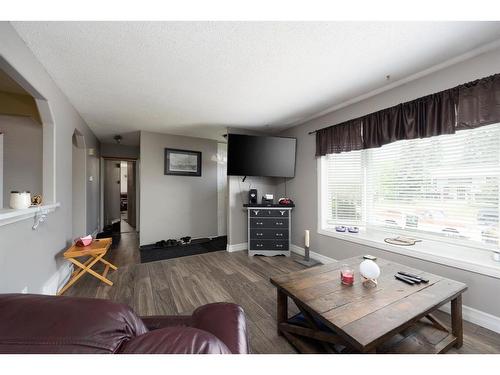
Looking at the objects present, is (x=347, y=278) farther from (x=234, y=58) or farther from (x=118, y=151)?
(x=118, y=151)

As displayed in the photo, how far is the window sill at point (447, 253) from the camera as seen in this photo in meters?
1.60

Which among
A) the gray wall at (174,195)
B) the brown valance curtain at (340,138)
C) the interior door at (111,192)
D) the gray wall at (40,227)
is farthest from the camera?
the interior door at (111,192)

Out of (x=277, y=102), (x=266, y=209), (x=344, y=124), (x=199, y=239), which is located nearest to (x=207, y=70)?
(x=277, y=102)

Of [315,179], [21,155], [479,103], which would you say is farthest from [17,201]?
[479,103]

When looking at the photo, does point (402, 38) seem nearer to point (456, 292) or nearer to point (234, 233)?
point (456, 292)

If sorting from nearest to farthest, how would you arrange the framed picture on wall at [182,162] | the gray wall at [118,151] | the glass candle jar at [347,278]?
the glass candle jar at [347,278], the framed picture on wall at [182,162], the gray wall at [118,151]

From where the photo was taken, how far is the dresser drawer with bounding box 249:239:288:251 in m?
3.38

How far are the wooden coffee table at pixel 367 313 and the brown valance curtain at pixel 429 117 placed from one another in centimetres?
134

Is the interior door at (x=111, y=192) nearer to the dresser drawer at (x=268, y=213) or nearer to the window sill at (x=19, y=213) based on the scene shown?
the window sill at (x=19, y=213)

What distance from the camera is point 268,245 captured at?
341cm

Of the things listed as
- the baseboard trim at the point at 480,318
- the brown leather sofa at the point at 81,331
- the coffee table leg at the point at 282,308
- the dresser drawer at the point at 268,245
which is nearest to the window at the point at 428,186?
the baseboard trim at the point at 480,318

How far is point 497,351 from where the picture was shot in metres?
1.36

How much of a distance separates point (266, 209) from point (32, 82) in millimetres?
2997

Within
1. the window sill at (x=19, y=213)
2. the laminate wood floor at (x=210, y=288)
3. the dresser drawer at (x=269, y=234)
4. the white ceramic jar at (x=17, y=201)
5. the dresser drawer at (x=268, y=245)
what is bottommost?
the laminate wood floor at (x=210, y=288)
